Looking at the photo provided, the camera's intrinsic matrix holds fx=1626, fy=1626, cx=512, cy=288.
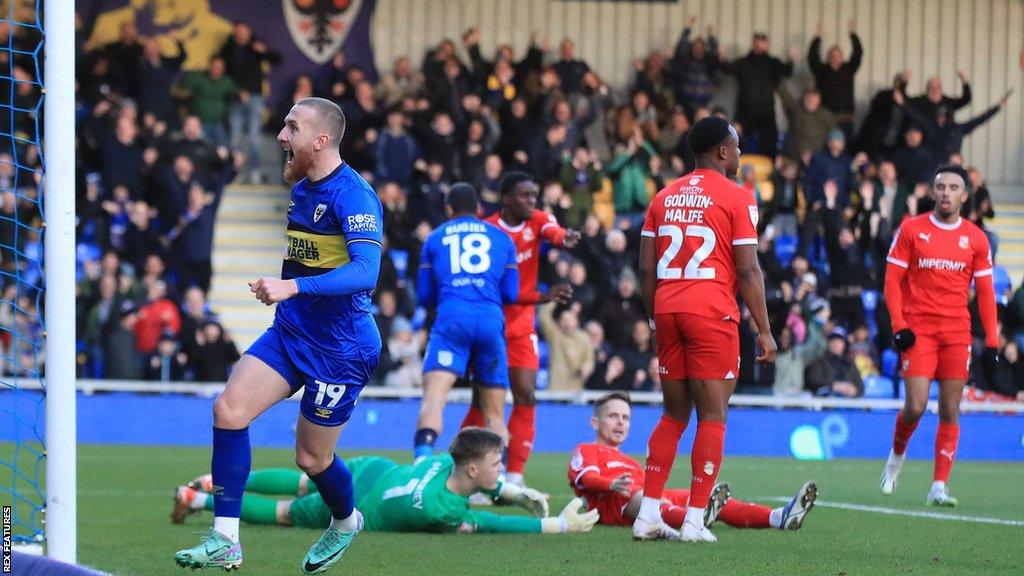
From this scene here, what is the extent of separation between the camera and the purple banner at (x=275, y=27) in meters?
23.1

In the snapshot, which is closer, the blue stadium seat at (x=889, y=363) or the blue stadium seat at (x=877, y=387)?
the blue stadium seat at (x=877, y=387)

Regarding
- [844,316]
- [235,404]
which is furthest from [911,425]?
[844,316]

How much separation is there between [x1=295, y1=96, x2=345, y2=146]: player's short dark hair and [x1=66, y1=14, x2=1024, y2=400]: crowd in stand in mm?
11732

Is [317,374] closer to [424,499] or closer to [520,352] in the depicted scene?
[424,499]

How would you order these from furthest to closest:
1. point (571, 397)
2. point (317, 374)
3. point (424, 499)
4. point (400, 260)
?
point (400, 260), point (571, 397), point (424, 499), point (317, 374)

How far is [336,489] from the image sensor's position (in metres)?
6.81

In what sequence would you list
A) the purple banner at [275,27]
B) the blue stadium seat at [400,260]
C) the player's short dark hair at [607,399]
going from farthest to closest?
the purple banner at [275,27] → the blue stadium seat at [400,260] → the player's short dark hair at [607,399]

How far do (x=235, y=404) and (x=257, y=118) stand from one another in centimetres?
1575

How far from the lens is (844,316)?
65.6 feet

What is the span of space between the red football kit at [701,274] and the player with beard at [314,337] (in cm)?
200

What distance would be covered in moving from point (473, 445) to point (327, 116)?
2.34 meters

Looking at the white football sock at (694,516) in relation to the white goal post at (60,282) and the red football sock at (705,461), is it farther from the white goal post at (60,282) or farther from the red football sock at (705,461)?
the white goal post at (60,282)

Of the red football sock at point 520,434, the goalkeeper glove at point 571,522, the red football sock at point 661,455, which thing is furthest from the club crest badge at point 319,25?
the red football sock at point 661,455

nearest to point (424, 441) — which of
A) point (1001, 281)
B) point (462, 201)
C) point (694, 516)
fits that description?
point (462, 201)
